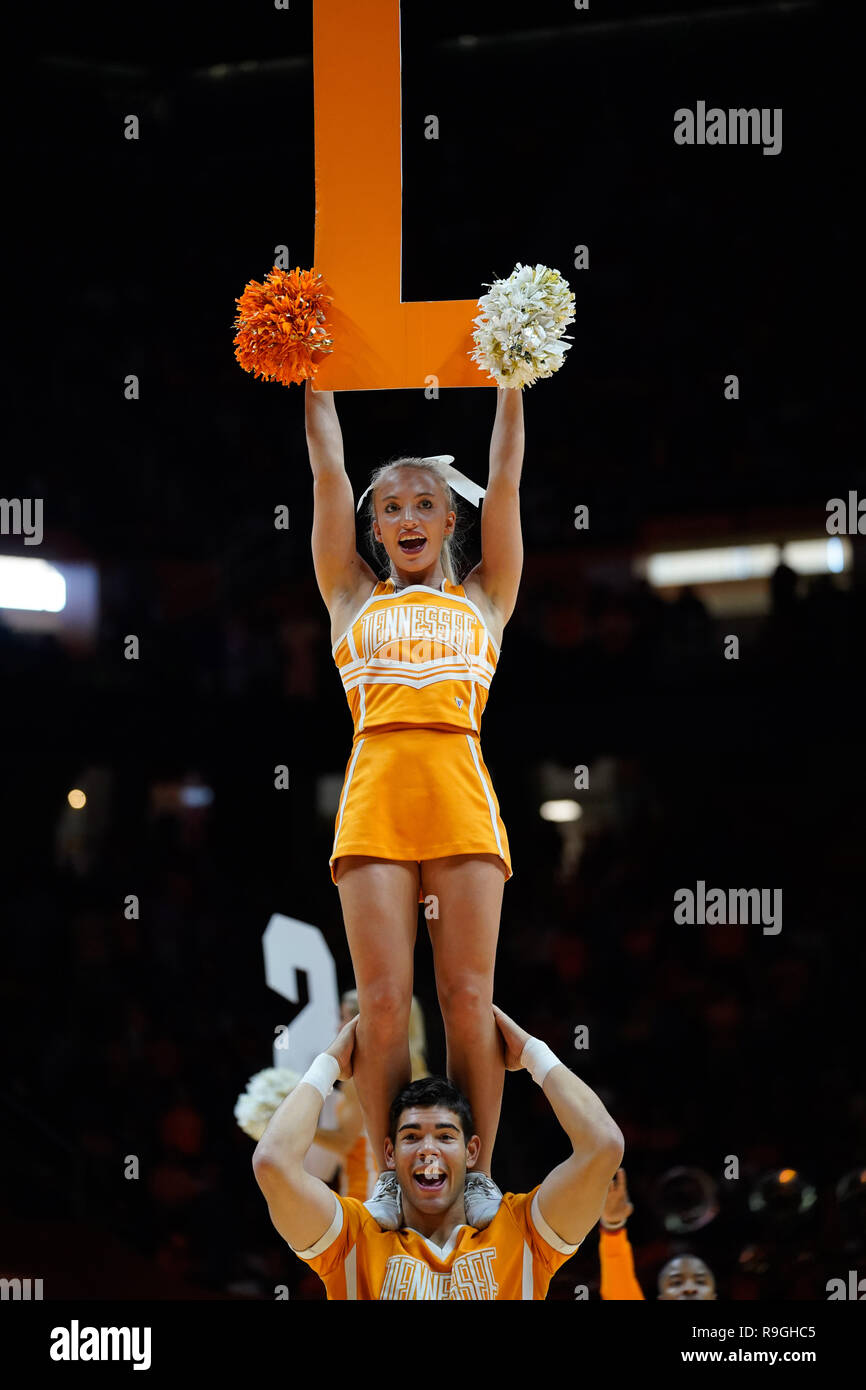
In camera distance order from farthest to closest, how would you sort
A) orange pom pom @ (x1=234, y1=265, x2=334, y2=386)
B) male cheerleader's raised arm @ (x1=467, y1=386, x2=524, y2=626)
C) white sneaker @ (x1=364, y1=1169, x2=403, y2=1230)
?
male cheerleader's raised arm @ (x1=467, y1=386, x2=524, y2=626) < orange pom pom @ (x1=234, y1=265, x2=334, y2=386) < white sneaker @ (x1=364, y1=1169, x2=403, y2=1230)

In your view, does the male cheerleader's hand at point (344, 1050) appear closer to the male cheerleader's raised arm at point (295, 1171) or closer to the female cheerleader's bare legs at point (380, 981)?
the female cheerleader's bare legs at point (380, 981)

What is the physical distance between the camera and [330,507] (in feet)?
16.4

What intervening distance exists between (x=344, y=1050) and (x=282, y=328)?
2164 mm

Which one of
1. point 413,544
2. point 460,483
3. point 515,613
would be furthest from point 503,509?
point 515,613

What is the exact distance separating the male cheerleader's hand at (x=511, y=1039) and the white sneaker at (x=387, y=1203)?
1.55 ft

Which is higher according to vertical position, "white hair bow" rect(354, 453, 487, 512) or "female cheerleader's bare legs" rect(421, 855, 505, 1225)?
"white hair bow" rect(354, 453, 487, 512)

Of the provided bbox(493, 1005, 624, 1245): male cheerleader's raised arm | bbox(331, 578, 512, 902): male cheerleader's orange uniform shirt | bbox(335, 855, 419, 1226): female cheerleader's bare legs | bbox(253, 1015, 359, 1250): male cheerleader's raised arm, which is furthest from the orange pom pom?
bbox(493, 1005, 624, 1245): male cheerleader's raised arm

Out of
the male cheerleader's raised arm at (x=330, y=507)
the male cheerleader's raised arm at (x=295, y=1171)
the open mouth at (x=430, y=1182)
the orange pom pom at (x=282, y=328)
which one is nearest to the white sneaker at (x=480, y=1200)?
the open mouth at (x=430, y=1182)

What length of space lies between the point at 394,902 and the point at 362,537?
58.2 inches

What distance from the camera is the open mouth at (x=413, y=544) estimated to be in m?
4.93

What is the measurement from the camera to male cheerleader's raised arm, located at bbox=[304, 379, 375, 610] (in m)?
4.99

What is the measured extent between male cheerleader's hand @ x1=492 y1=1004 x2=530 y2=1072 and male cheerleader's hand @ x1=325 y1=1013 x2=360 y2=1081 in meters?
0.43

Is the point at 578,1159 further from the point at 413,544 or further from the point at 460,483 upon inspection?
the point at 460,483

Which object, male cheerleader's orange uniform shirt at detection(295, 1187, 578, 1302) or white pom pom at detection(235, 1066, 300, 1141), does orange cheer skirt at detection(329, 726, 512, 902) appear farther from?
white pom pom at detection(235, 1066, 300, 1141)
